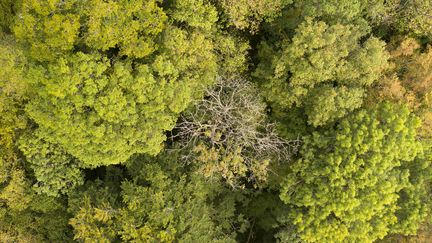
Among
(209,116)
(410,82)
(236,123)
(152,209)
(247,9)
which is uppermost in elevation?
(410,82)

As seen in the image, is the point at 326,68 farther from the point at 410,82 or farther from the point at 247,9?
the point at 247,9

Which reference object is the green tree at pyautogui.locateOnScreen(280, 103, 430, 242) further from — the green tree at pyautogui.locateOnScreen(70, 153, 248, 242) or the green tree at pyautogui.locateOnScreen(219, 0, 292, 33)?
the green tree at pyautogui.locateOnScreen(219, 0, 292, 33)

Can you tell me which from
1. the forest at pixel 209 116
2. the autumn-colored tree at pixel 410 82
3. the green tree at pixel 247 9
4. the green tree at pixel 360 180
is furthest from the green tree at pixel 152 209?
the autumn-colored tree at pixel 410 82

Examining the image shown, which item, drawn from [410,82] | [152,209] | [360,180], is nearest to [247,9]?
[410,82]

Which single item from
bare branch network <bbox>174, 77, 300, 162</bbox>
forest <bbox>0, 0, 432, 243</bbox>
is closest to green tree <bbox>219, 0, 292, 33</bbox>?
forest <bbox>0, 0, 432, 243</bbox>

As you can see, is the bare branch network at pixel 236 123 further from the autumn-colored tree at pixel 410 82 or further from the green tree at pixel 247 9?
the autumn-colored tree at pixel 410 82
